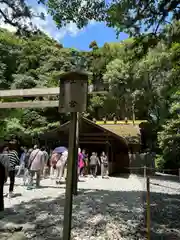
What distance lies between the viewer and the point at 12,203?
7441 mm

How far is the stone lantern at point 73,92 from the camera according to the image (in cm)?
454

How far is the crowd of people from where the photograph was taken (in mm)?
7016

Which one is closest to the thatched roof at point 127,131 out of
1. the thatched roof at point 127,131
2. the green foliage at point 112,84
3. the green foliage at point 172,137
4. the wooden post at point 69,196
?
the thatched roof at point 127,131

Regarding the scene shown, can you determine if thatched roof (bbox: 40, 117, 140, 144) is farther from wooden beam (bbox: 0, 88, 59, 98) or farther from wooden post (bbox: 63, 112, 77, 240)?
wooden post (bbox: 63, 112, 77, 240)

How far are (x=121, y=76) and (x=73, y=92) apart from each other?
748 inches

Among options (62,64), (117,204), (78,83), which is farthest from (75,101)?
(62,64)

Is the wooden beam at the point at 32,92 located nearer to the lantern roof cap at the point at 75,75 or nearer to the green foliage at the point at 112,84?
the lantern roof cap at the point at 75,75

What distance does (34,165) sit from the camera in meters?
9.70

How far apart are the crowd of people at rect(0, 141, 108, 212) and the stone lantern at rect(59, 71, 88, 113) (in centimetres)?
263

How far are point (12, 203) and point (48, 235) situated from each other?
9.80 ft

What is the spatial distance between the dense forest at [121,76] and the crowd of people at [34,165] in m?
3.19

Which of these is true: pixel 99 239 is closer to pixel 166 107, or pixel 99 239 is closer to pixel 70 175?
pixel 70 175

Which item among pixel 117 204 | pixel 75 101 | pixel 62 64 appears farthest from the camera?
pixel 62 64

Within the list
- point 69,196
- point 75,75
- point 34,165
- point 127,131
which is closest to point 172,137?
point 127,131
